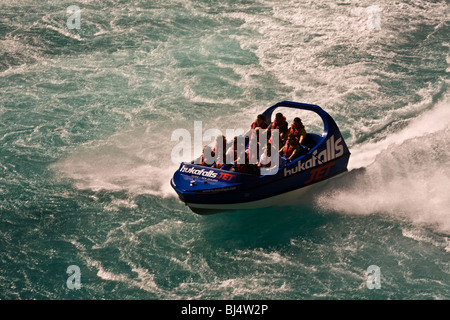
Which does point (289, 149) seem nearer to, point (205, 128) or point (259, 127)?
point (259, 127)

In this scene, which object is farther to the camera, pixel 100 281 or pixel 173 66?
pixel 173 66

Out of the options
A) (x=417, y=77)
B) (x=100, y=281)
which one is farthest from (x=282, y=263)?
(x=417, y=77)

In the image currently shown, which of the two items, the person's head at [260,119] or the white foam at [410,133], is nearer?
the person's head at [260,119]

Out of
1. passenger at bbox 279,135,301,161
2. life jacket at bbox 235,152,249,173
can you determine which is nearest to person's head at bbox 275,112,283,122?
passenger at bbox 279,135,301,161

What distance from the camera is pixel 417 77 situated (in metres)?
22.8

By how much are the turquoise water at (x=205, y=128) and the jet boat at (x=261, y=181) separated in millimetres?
669

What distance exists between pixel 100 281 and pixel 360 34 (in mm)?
16611

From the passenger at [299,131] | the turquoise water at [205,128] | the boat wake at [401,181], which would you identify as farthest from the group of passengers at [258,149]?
the boat wake at [401,181]

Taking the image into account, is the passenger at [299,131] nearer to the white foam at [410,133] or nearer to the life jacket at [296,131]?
the life jacket at [296,131]

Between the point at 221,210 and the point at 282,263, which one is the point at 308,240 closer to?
the point at 282,263

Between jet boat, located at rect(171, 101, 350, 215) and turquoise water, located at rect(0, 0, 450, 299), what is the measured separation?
67cm

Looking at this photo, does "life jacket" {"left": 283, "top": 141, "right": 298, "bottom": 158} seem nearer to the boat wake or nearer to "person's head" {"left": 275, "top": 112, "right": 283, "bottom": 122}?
"person's head" {"left": 275, "top": 112, "right": 283, "bottom": 122}

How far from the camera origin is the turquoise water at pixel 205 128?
47.7 ft

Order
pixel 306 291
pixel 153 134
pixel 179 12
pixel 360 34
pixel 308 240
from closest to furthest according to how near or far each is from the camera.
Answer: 1. pixel 306 291
2. pixel 308 240
3. pixel 153 134
4. pixel 360 34
5. pixel 179 12
